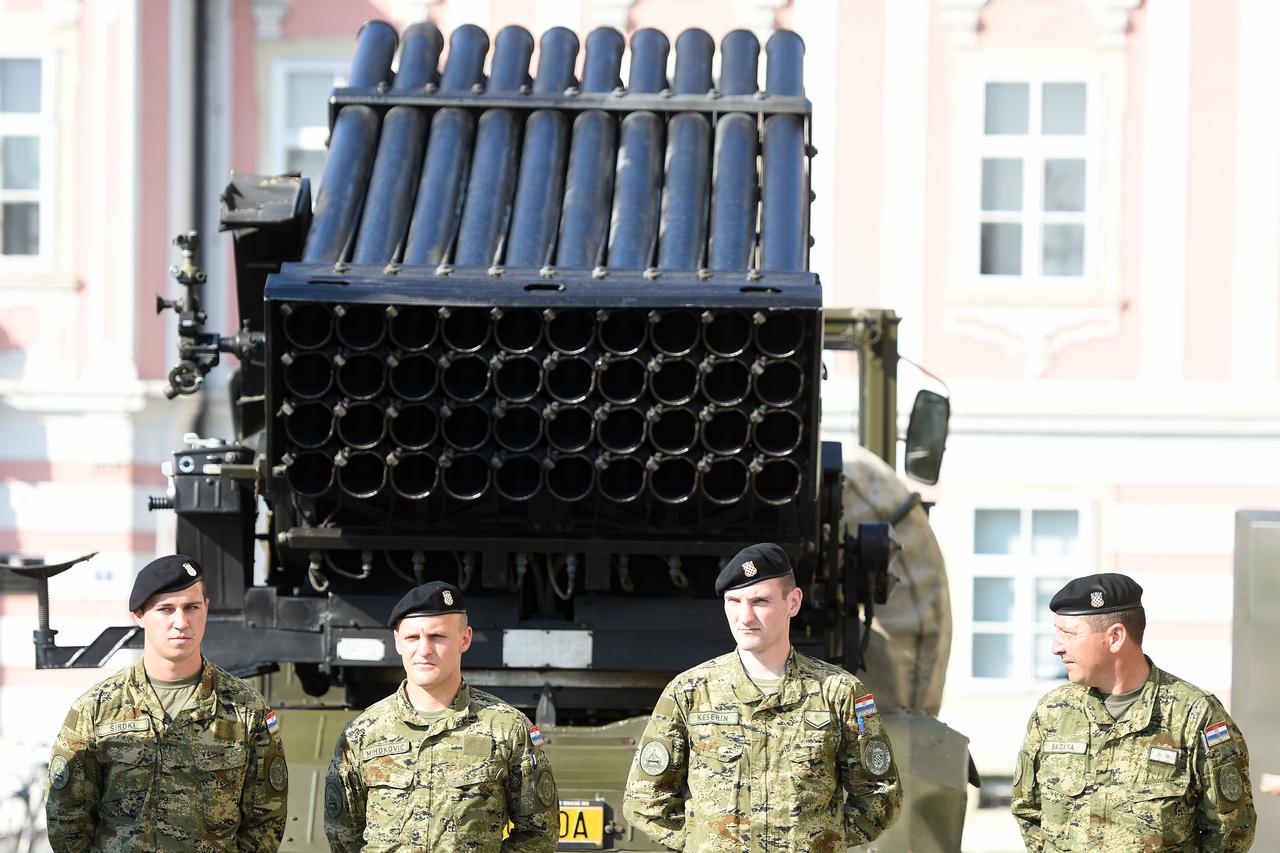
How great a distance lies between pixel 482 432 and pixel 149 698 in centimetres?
169

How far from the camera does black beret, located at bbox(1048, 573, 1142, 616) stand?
5.60 m

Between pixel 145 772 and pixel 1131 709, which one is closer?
pixel 145 772

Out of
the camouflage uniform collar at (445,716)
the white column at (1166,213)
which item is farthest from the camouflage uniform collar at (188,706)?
the white column at (1166,213)

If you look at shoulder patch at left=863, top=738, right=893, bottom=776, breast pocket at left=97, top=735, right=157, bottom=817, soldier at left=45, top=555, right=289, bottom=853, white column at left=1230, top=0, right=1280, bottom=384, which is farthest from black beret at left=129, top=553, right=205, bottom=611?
white column at left=1230, top=0, right=1280, bottom=384

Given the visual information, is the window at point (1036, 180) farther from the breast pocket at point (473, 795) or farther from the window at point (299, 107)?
the breast pocket at point (473, 795)

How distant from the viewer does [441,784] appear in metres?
5.49

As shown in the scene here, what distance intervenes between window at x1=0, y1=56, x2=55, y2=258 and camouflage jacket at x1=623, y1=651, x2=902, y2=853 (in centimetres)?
1311

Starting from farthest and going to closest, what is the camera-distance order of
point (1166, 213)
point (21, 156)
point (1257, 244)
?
point (21, 156), point (1166, 213), point (1257, 244)

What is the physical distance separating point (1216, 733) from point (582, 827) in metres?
2.08

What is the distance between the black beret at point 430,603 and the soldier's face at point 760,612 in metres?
0.75

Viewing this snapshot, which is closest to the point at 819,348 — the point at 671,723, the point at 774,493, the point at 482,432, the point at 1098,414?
the point at 774,493

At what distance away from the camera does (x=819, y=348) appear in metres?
6.72

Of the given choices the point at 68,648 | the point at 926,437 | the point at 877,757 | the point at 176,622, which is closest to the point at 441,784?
the point at 176,622

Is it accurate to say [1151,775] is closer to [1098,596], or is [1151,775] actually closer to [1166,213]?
[1098,596]
